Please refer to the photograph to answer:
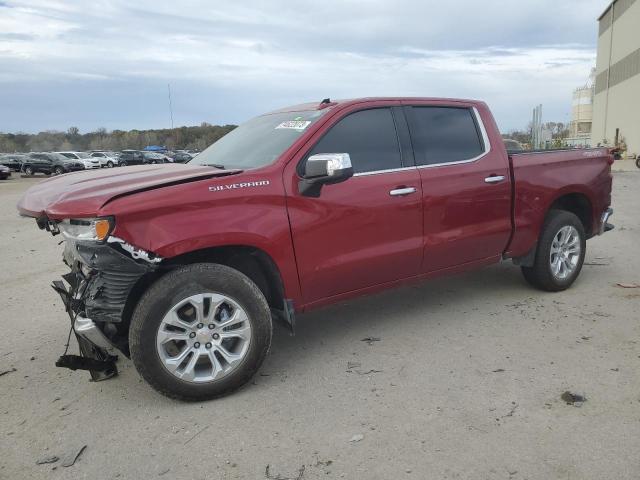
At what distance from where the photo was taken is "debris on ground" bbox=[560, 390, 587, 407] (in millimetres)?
3211

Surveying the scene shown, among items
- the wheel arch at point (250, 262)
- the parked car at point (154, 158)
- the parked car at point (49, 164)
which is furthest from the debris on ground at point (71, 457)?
the parked car at point (154, 158)

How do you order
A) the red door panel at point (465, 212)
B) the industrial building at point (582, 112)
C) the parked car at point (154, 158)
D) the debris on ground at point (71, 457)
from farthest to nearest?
the industrial building at point (582, 112), the parked car at point (154, 158), the red door panel at point (465, 212), the debris on ground at point (71, 457)

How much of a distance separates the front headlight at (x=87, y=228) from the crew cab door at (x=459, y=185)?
2.34 meters

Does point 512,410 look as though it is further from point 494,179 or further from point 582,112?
point 582,112

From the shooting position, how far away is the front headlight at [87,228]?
3037 millimetres

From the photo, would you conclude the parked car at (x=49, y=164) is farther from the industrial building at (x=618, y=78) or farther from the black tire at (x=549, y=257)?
the industrial building at (x=618, y=78)

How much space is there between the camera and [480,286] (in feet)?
18.9

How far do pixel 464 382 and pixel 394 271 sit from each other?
1.02m

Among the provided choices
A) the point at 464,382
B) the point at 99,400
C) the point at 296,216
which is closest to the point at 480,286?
the point at 464,382

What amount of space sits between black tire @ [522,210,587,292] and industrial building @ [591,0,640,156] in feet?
130

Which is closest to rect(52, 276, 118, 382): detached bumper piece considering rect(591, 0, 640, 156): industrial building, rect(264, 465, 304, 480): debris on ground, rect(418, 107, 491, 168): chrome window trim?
rect(264, 465, 304, 480): debris on ground

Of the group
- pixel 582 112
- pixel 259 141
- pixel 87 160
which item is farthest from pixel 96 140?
pixel 259 141

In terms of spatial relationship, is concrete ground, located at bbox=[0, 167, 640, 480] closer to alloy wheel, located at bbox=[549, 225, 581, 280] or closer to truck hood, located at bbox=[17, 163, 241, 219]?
alloy wheel, located at bbox=[549, 225, 581, 280]

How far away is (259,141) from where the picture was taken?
167 inches
